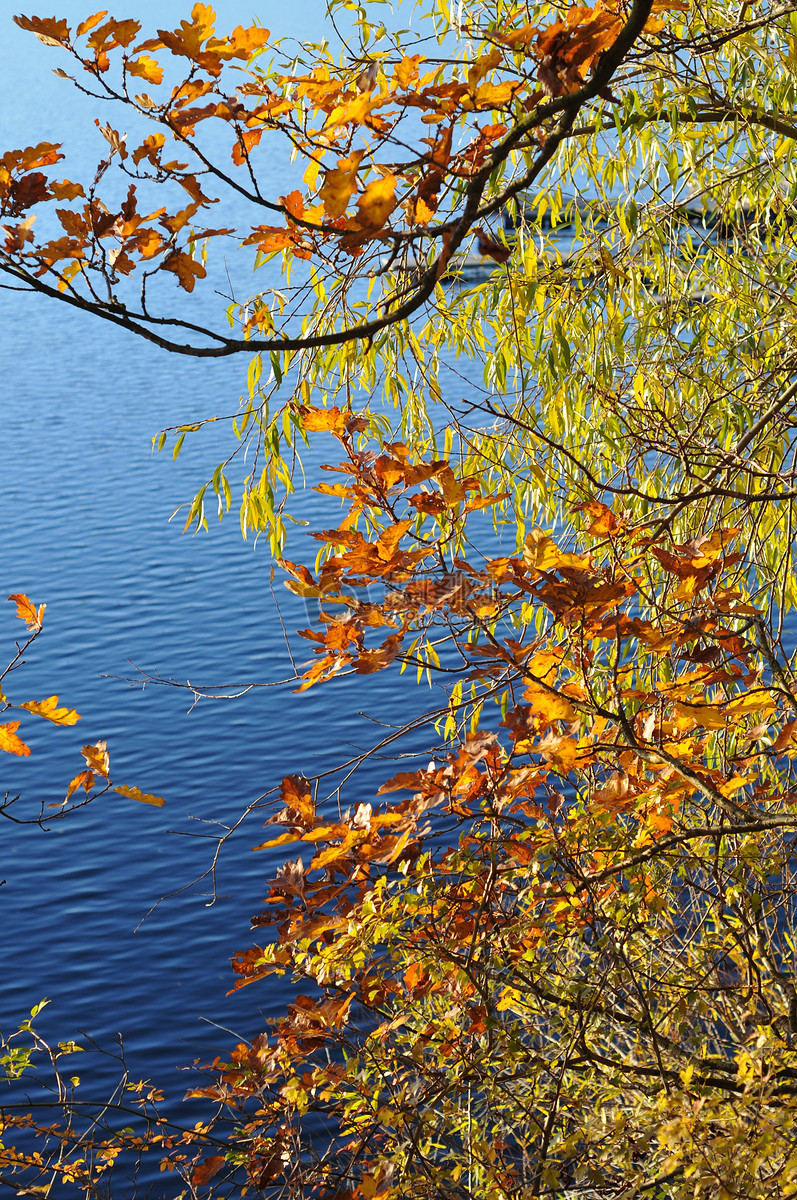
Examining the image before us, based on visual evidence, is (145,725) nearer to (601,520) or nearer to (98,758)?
(98,758)

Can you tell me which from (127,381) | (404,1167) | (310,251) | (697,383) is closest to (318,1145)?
(404,1167)

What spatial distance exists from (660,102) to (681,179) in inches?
32.9

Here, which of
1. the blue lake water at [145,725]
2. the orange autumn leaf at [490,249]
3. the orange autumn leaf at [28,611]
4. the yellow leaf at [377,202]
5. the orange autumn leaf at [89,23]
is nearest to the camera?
the yellow leaf at [377,202]

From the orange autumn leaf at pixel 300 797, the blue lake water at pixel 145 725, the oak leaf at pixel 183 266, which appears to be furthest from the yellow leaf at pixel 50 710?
the oak leaf at pixel 183 266

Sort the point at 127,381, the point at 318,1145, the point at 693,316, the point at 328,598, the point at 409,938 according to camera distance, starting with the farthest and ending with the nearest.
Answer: the point at 127,381
the point at 318,1145
the point at 693,316
the point at 409,938
the point at 328,598

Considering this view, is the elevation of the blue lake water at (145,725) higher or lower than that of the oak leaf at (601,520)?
higher

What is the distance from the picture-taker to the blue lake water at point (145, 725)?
678cm

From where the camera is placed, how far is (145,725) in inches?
384

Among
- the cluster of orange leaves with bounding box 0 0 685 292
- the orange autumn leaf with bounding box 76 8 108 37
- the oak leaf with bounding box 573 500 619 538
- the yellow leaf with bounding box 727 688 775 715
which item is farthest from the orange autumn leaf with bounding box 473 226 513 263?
the yellow leaf with bounding box 727 688 775 715

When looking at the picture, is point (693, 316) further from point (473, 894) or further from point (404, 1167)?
point (404, 1167)

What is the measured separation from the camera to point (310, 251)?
7.60 feet

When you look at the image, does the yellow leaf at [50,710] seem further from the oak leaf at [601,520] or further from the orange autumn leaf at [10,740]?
the oak leaf at [601,520]

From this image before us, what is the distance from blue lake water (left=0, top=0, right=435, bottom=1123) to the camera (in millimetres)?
6781

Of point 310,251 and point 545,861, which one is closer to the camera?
point 310,251
